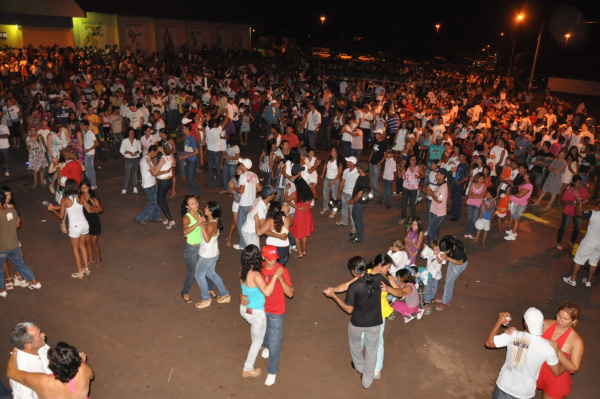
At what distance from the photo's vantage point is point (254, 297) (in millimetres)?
4992

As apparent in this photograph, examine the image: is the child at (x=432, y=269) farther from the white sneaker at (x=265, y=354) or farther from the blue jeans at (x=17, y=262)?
the blue jeans at (x=17, y=262)

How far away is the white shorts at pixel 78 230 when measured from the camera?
7086 mm

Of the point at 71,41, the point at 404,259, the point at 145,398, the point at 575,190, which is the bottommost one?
the point at 145,398

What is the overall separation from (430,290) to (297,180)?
295 centimetres

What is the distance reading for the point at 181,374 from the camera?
560cm

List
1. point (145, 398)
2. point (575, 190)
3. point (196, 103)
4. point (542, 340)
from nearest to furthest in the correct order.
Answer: point (542, 340)
point (145, 398)
point (575, 190)
point (196, 103)

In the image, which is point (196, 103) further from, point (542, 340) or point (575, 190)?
point (542, 340)

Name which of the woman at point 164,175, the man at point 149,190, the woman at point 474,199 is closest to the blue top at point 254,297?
the woman at point 164,175

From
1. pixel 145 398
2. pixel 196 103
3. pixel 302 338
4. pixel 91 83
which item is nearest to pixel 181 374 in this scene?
pixel 145 398

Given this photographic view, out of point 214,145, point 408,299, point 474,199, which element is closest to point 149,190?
point 214,145

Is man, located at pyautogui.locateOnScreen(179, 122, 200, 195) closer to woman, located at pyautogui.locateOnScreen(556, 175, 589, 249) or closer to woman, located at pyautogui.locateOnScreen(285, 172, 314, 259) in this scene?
woman, located at pyautogui.locateOnScreen(285, 172, 314, 259)

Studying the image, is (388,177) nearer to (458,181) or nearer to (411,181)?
(411,181)

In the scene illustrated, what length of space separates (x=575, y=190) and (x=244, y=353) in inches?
277

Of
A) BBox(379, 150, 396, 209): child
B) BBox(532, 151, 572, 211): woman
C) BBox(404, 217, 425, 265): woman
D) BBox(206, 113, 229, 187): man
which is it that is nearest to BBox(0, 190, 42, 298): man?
BBox(206, 113, 229, 187): man
